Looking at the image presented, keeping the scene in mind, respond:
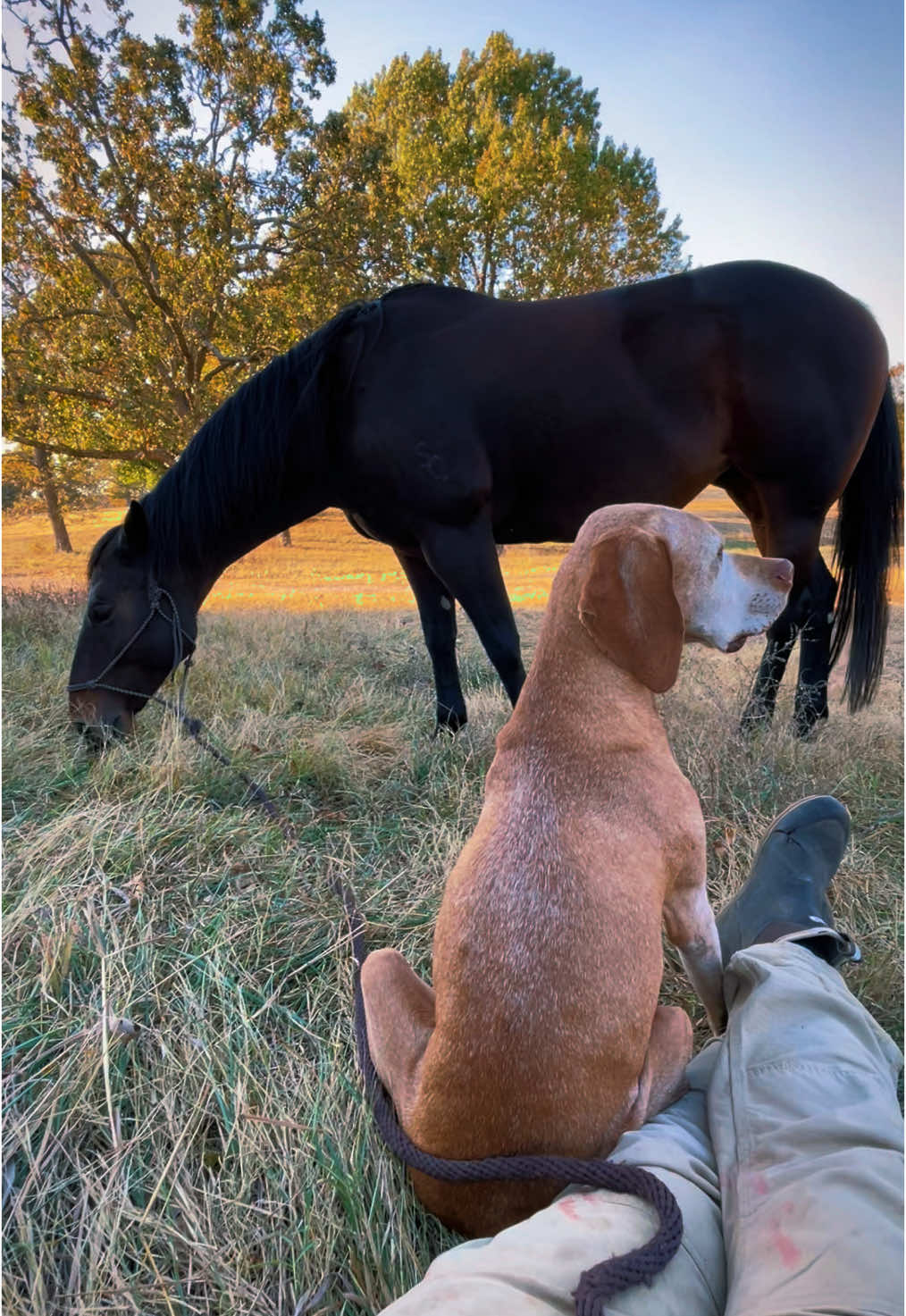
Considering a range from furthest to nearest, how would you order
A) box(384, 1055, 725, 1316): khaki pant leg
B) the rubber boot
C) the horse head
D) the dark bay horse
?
1. the horse head
2. the dark bay horse
3. the rubber boot
4. box(384, 1055, 725, 1316): khaki pant leg

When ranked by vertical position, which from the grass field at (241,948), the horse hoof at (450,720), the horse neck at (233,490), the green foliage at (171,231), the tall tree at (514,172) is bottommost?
the grass field at (241,948)

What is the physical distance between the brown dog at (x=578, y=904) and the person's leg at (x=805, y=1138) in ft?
0.44

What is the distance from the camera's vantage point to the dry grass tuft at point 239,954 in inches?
47.8

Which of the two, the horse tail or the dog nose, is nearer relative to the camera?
the dog nose

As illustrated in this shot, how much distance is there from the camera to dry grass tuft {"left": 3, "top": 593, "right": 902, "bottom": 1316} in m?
1.21

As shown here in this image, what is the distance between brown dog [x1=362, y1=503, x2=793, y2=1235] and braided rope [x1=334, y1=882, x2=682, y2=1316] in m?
0.03

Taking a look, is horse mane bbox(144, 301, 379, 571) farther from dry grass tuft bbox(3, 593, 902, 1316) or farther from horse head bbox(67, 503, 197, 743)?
dry grass tuft bbox(3, 593, 902, 1316)

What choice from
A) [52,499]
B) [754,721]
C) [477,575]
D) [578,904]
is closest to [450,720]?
[477,575]

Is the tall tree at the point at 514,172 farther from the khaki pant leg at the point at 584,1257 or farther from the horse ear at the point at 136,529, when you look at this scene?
the khaki pant leg at the point at 584,1257

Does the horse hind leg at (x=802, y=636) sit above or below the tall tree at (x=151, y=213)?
below

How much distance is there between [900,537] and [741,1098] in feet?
10.2

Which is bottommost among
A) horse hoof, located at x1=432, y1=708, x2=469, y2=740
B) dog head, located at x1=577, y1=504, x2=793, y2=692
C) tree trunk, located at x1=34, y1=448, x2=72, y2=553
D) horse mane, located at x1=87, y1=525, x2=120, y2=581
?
horse hoof, located at x1=432, y1=708, x2=469, y2=740

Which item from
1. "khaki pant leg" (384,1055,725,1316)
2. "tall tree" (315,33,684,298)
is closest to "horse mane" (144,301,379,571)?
"khaki pant leg" (384,1055,725,1316)

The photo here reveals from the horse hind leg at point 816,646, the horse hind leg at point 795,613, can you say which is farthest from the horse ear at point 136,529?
the horse hind leg at point 816,646
